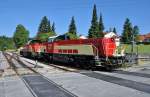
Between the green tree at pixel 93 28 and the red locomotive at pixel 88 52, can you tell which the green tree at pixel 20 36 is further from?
the red locomotive at pixel 88 52

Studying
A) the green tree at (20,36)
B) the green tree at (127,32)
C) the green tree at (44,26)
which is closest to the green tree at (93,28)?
the green tree at (127,32)

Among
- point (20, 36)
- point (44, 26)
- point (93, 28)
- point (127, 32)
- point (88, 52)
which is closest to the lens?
point (88, 52)

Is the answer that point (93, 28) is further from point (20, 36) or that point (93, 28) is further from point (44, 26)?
point (20, 36)

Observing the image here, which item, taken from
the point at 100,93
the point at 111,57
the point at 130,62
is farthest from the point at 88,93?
the point at 130,62

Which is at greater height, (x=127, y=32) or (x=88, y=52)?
(x=127, y=32)

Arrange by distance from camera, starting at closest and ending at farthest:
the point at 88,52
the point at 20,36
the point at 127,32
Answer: the point at 88,52
the point at 127,32
the point at 20,36

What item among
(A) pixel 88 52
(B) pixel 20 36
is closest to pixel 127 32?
(B) pixel 20 36

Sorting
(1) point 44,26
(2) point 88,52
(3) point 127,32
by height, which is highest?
(1) point 44,26

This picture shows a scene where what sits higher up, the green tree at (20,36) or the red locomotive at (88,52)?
the green tree at (20,36)

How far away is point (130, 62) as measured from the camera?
99.0 ft

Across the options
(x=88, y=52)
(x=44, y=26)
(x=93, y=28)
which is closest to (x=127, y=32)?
(x=93, y=28)

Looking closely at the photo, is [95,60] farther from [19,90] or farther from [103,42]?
[19,90]

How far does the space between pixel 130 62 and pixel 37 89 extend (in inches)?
564

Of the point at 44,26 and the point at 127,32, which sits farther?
the point at 44,26
